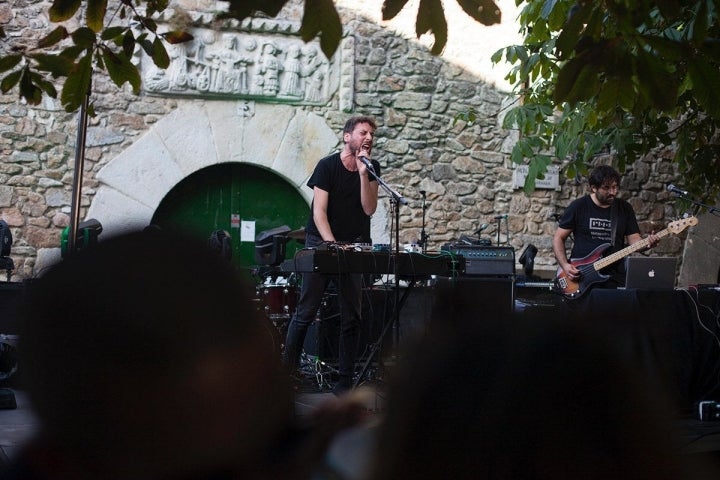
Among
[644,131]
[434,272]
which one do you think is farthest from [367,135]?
[644,131]

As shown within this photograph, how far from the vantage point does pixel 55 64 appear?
2.25 meters

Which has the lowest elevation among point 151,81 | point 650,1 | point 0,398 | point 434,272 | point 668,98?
point 0,398

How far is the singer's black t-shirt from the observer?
564 cm

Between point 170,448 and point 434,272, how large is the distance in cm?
481

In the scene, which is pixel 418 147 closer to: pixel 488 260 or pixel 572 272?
pixel 488 260

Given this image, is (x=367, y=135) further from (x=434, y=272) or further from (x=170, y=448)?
(x=170, y=448)

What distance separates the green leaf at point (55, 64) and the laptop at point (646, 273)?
15.3ft

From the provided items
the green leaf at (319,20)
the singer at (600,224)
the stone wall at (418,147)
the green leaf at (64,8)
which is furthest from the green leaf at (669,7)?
the stone wall at (418,147)

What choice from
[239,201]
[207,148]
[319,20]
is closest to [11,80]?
[319,20]

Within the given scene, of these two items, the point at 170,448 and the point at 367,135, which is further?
the point at 367,135

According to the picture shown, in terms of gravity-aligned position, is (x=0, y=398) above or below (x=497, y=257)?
below

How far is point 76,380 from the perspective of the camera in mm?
771

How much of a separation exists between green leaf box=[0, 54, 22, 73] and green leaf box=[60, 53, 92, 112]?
1.19 ft

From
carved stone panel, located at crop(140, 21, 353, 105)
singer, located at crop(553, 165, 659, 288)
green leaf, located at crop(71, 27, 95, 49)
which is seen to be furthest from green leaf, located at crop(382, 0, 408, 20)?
carved stone panel, located at crop(140, 21, 353, 105)
